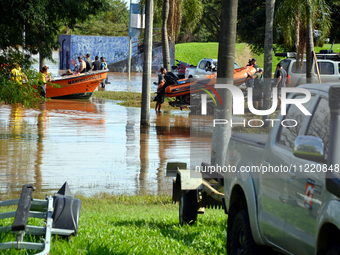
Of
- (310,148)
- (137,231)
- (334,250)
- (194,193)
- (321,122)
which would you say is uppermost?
(321,122)

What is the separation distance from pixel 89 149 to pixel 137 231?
263 inches

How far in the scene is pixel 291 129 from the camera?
4262mm

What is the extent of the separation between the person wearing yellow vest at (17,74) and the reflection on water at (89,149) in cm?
174

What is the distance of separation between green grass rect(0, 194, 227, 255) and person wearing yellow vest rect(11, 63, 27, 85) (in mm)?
4402

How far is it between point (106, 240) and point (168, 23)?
68.0 feet

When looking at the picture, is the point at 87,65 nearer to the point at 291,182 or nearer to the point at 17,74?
the point at 17,74

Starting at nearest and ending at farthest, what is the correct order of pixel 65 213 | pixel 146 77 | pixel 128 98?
pixel 65 213 → pixel 146 77 → pixel 128 98

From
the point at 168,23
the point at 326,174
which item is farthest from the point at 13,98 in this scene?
the point at 168,23

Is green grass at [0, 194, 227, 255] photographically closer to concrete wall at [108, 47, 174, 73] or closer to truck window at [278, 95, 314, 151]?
truck window at [278, 95, 314, 151]

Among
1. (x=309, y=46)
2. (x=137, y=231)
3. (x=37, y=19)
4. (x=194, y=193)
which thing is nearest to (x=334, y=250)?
(x=137, y=231)

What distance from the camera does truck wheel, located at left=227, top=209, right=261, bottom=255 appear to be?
4.48m

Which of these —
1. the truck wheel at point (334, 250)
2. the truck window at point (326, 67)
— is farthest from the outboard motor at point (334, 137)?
the truck window at point (326, 67)

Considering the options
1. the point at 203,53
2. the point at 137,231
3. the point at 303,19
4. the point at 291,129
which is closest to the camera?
the point at 291,129

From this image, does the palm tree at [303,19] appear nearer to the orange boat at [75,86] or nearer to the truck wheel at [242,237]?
the orange boat at [75,86]
